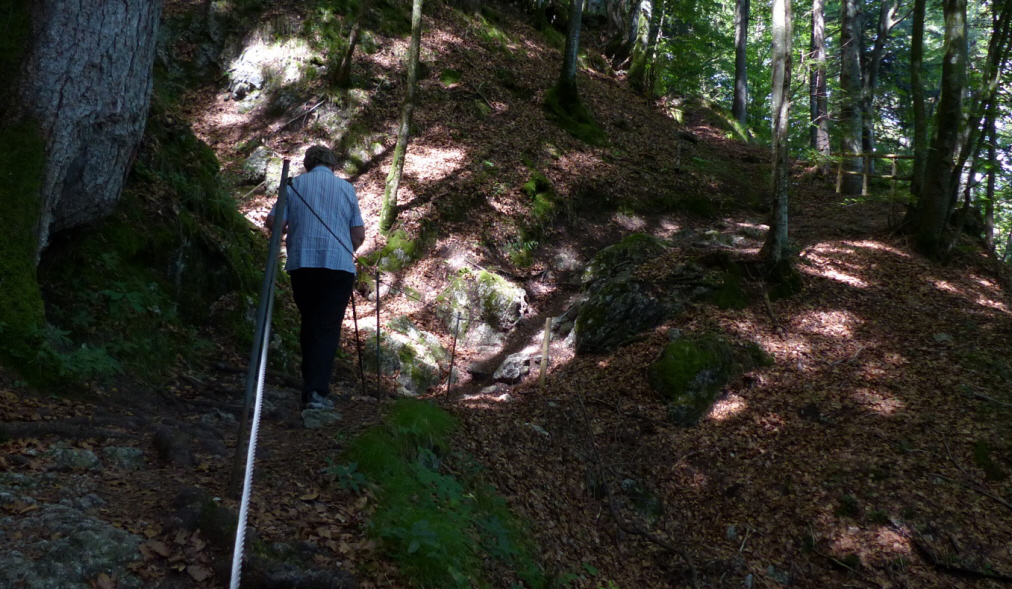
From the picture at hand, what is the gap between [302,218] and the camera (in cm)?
467

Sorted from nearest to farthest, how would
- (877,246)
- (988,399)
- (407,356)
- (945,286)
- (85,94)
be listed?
(85,94) < (988,399) < (407,356) < (945,286) < (877,246)

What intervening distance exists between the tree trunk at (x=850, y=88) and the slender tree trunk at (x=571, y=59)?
6.09 metres

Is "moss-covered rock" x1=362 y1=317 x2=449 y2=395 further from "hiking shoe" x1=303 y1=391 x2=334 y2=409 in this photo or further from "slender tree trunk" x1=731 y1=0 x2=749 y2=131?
"slender tree trunk" x1=731 y1=0 x2=749 y2=131

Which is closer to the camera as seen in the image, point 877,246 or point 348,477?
point 348,477

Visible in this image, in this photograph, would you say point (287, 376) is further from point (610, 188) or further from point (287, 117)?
point (610, 188)

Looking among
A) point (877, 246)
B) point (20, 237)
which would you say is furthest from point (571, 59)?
point (20, 237)

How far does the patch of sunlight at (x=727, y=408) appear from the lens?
689 cm

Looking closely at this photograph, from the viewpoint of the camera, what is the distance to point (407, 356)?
8.62 metres

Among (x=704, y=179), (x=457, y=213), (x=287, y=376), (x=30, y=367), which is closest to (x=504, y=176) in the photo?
(x=457, y=213)

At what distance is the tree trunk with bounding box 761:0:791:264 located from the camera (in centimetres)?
806

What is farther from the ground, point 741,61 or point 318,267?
point 741,61

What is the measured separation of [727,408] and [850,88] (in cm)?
1067

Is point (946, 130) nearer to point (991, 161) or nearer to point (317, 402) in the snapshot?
point (991, 161)

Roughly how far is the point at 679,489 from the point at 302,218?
14.2ft
